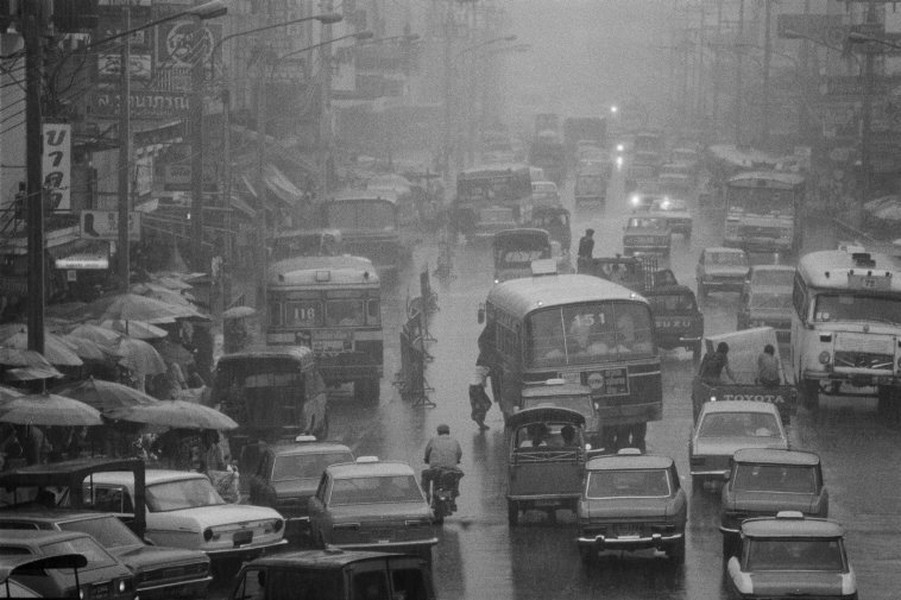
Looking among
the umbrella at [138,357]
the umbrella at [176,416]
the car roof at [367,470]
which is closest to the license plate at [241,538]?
the car roof at [367,470]

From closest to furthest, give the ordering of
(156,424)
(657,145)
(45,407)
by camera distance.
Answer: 1. (45,407)
2. (156,424)
3. (657,145)

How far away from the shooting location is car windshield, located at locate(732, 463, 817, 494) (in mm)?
25562

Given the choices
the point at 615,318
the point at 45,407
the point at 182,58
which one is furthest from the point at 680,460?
the point at 182,58

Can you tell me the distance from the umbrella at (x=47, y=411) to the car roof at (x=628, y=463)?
711cm

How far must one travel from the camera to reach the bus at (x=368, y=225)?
6719 centimetres

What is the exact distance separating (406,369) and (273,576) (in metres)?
27.2

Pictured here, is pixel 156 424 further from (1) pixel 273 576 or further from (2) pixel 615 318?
(1) pixel 273 576

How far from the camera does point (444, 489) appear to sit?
28859mm

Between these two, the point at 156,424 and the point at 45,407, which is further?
the point at 156,424

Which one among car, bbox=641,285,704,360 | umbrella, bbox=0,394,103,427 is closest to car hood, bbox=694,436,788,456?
umbrella, bbox=0,394,103,427

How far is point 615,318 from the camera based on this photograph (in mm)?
35125

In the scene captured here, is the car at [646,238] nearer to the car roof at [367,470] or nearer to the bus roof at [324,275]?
the bus roof at [324,275]

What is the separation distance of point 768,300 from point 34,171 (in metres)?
26.2

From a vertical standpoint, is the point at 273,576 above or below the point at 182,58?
below
